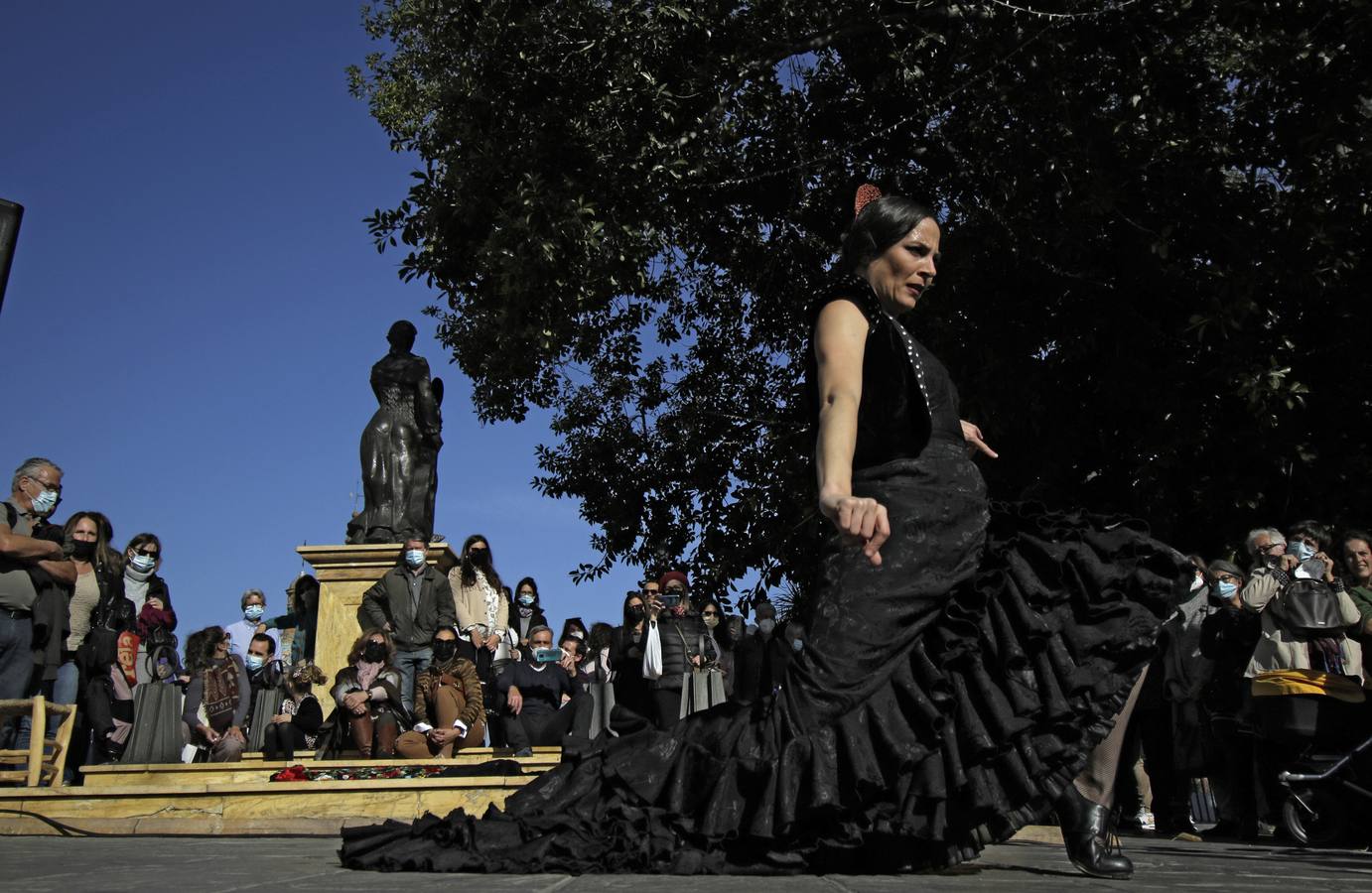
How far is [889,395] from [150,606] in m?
9.17

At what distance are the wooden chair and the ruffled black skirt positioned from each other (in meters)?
4.96

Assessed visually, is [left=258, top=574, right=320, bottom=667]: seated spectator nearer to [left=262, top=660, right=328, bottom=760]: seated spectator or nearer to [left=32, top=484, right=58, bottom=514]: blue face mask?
[left=262, top=660, right=328, bottom=760]: seated spectator

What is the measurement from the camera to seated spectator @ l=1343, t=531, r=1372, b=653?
7891mm

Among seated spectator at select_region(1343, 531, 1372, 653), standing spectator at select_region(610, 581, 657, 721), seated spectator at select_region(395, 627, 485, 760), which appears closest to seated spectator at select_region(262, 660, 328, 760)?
seated spectator at select_region(395, 627, 485, 760)

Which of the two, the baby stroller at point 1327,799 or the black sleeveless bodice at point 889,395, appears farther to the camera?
the baby stroller at point 1327,799

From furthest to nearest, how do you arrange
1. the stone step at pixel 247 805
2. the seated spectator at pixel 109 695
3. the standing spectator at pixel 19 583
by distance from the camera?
the seated spectator at pixel 109 695 < the stone step at pixel 247 805 < the standing spectator at pixel 19 583

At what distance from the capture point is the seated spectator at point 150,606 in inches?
435

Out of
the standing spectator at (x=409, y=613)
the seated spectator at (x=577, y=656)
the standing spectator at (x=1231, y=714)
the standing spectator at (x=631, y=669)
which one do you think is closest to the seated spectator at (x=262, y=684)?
the standing spectator at (x=409, y=613)

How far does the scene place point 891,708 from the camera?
3631 millimetres

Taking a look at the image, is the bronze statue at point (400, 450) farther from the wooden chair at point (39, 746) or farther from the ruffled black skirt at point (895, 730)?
the ruffled black skirt at point (895, 730)

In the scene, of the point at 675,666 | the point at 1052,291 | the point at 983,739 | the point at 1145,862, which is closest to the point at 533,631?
the point at 675,666

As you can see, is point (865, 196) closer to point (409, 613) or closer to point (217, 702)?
point (409, 613)

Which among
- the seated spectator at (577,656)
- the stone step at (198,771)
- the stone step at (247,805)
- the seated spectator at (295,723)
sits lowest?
the stone step at (247,805)

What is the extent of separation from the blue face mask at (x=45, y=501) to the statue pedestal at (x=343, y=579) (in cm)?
439
